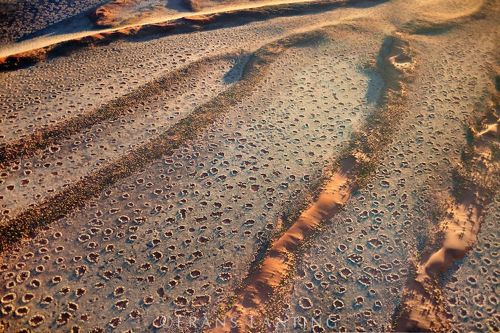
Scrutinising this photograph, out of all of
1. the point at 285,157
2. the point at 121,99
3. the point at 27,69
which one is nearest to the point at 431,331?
the point at 285,157

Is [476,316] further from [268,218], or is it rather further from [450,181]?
[268,218]

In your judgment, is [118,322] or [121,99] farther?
[121,99]

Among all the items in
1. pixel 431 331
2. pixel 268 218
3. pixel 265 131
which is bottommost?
pixel 431 331

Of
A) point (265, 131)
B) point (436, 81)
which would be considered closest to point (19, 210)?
point (265, 131)

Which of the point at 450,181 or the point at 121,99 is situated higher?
the point at 121,99

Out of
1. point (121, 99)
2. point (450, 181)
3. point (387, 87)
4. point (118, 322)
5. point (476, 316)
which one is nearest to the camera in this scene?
point (118, 322)

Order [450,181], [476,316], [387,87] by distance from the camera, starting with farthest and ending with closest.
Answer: [387,87] < [450,181] < [476,316]

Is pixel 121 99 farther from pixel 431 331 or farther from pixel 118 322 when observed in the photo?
pixel 431 331
